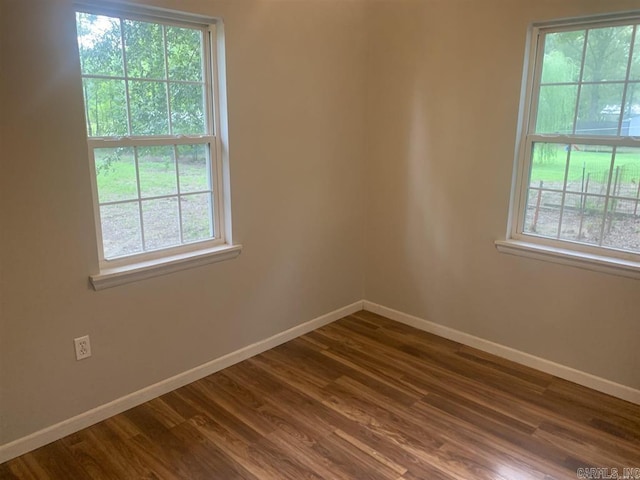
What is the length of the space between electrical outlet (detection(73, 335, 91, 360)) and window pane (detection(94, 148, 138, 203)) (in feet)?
2.23

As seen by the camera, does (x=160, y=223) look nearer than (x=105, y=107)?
No

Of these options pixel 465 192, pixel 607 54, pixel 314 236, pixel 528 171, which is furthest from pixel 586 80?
pixel 314 236

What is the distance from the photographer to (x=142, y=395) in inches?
101

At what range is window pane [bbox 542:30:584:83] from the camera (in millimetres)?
2586

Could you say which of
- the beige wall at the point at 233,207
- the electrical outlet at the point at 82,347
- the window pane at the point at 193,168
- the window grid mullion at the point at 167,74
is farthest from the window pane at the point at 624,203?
the electrical outlet at the point at 82,347

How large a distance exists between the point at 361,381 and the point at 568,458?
3.66ft

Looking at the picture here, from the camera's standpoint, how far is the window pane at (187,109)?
2533 millimetres

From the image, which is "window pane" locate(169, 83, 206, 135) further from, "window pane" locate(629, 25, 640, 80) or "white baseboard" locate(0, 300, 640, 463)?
"window pane" locate(629, 25, 640, 80)

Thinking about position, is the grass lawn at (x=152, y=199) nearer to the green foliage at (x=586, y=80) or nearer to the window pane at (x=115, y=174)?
the window pane at (x=115, y=174)

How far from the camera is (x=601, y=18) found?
246 centimetres

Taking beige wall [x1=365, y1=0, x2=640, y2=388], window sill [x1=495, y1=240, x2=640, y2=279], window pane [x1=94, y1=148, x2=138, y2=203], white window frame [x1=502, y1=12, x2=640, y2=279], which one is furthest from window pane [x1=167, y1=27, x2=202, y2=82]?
window sill [x1=495, y1=240, x2=640, y2=279]

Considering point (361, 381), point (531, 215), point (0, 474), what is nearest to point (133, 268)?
point (0, 474)

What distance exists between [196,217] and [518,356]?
7.18ft

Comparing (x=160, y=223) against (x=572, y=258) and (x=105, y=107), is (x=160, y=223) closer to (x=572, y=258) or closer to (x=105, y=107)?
(x=105, y=107)
